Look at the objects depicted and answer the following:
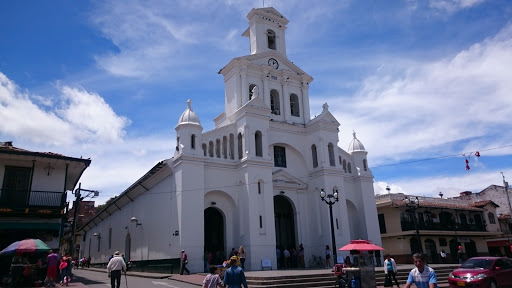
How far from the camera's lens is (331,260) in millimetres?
24703

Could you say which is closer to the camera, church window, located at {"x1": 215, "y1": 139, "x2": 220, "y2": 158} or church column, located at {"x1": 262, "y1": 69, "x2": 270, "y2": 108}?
church window, located at {"x1": 215, "y1": 139, "x2": 220, "y2": 158}

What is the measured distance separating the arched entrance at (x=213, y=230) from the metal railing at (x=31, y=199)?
27.4ft

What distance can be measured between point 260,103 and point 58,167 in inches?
497

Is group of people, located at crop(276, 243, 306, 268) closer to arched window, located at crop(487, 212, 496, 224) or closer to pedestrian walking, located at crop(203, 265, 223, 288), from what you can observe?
pedestrian walking, located at crop(203, 265, 223, 288)

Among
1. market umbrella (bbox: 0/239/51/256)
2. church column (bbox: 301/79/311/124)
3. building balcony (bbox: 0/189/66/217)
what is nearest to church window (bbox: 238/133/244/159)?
church column (bbox: 301/79/311/124)

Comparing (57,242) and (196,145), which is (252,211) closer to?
(196,145)

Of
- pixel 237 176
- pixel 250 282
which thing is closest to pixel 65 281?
pixel 250 282

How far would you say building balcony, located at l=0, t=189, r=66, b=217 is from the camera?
18734 mm

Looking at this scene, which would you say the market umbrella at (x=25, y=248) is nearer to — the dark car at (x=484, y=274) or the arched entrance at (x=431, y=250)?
the dark car at (x=484, y=274)

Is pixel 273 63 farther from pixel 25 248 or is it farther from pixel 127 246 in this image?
pixel 25 248

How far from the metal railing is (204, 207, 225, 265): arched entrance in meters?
8.34

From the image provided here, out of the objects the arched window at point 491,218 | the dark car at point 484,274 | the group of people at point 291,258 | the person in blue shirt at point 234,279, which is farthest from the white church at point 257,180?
the arched window at point 491,218

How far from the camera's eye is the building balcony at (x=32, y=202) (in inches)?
738

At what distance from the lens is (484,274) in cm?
1380
